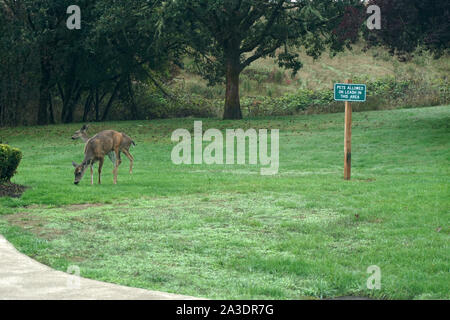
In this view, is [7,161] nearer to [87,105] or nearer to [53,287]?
[53,287]

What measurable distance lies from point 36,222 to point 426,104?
31.5 meters

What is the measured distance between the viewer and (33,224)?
11117 millimetres

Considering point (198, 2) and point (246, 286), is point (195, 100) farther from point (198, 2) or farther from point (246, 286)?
point (246, 286)

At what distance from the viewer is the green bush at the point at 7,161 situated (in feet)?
48.6

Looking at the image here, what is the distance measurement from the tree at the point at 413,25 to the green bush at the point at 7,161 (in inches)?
703

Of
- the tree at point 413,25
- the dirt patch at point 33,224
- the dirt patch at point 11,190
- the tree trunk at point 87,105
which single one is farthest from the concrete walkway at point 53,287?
the tree trunk at point 87,105

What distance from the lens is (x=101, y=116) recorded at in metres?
44.4

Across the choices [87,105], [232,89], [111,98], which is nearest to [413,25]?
[232,89]

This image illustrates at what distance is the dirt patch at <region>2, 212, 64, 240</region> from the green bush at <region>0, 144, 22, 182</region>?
2950mm

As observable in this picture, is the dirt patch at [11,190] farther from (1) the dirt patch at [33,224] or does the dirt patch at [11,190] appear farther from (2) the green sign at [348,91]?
(2) the green sign at [348,91]

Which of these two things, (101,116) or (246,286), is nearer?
(246,286)

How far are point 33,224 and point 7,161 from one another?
14.1ft

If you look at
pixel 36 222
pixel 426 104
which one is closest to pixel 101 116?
pixel 426 104

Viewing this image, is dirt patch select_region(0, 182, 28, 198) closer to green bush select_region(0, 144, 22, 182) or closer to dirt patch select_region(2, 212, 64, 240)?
green bush select_region(0, 144, 22, 182)
